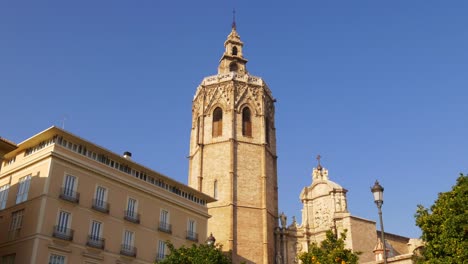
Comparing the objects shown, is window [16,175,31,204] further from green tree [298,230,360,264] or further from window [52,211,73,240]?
green tree [298,230,360,264]

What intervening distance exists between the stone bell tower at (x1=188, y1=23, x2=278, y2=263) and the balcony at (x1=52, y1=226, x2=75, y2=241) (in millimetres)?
18980

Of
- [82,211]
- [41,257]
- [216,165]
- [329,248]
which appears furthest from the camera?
[216,165]

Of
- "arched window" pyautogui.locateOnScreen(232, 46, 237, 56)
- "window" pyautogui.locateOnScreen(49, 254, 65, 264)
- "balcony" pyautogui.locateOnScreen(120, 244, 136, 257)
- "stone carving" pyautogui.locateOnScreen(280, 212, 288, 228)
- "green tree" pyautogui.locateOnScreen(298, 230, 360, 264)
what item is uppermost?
"arched window" pyautogui.locateOnScreen(232, 46, 237, 56)

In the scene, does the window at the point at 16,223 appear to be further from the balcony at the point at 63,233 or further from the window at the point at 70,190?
the window at the point at 70,190

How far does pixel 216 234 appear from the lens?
149ft

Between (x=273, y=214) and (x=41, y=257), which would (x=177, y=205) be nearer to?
(x=41, y=257)

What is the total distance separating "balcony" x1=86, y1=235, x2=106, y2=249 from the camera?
28.4 metres

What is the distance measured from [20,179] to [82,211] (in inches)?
164

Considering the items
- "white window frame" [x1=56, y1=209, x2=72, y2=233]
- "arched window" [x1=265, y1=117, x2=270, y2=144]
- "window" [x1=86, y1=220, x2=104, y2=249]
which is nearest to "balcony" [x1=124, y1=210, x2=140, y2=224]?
"window" [x1=86, y1=220, x2=104, y2=249]

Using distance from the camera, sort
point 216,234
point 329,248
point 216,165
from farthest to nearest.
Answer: point 216,165
point 216,234
point 329,248

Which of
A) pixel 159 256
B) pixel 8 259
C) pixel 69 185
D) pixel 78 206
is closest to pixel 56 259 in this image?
pixel 8 259

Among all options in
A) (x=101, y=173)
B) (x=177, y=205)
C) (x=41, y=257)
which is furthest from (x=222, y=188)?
(x=41, y=257)

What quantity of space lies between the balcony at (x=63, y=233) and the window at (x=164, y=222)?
6728mm

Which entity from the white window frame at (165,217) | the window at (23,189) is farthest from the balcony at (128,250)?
the window at (23,189)
